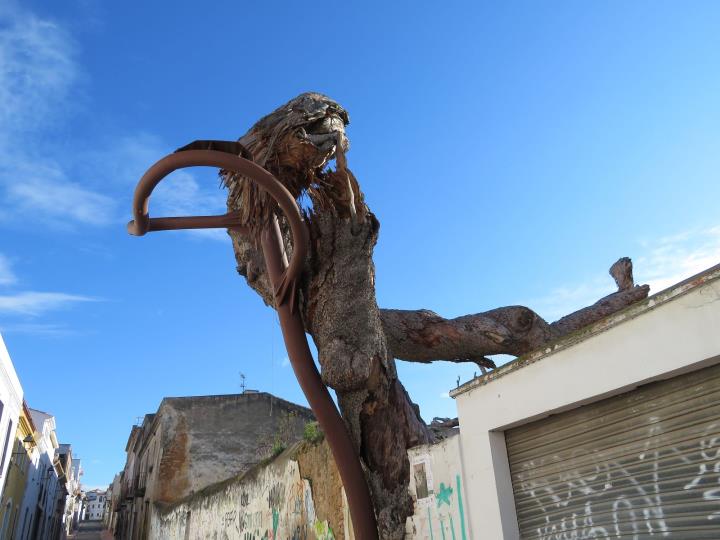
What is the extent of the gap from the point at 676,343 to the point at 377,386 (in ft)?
10.3

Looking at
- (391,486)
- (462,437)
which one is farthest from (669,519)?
(391,486)

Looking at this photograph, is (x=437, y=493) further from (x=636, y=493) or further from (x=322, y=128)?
(x=322, y=128)

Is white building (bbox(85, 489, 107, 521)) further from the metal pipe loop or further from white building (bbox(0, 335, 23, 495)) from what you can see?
the metal pipe loop

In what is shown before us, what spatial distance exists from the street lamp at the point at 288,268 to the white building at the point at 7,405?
10537 millimetres

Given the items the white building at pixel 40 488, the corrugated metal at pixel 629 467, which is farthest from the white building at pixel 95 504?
the corrugated metal at pixel 629 467

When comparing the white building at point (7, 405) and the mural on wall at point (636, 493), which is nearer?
the mural on wall at point (636, 493)

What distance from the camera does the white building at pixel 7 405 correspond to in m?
14.3

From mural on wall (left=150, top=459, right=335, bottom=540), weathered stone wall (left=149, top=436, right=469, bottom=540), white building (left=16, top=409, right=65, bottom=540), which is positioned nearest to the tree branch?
weathered stone wall (left=149, top=436, right=469, bottom=540)

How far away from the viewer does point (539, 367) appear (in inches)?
149

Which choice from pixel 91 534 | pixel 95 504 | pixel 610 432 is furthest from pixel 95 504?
pixel 610 432

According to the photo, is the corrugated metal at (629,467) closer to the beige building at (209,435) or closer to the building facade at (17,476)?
the beige building at (209,435)

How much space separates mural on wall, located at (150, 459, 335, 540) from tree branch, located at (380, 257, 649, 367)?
201 cm

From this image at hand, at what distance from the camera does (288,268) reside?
5.79 metres

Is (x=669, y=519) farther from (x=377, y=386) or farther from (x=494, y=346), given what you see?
(x=494, y=346)
